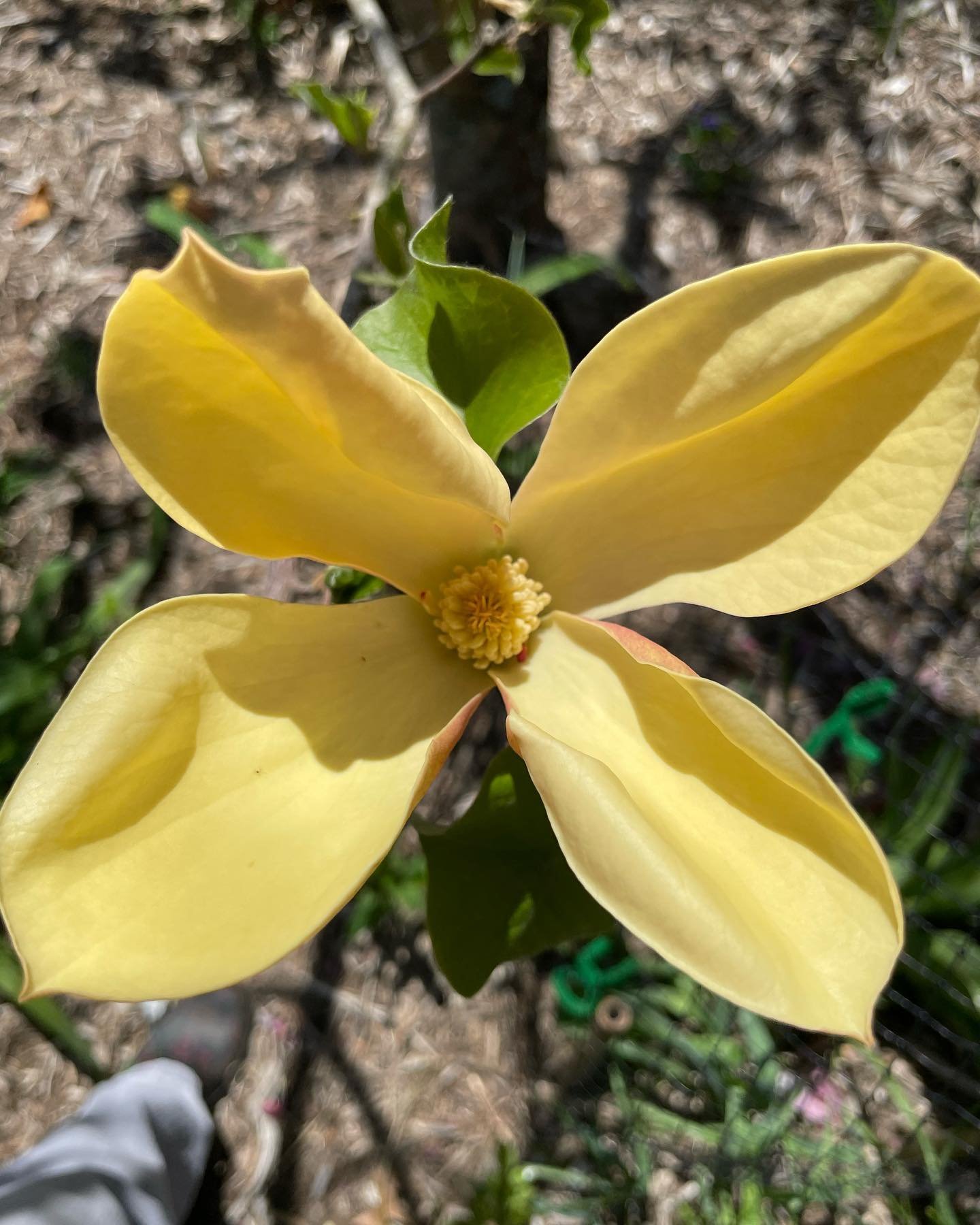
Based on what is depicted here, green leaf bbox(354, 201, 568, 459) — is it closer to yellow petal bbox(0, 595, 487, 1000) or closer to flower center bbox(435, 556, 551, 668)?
flower center bbox(435, 556, 551, 668)

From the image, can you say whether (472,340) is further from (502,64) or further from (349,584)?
(502,64)

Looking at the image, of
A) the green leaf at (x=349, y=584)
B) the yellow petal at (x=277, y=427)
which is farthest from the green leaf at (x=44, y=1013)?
the yellow petal at (x=277, y=427)

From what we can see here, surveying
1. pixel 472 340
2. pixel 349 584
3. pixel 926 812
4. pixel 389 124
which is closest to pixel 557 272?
pixel 389 124

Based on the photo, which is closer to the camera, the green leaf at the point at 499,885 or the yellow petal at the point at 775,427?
the yellow petal at the point at 775,427

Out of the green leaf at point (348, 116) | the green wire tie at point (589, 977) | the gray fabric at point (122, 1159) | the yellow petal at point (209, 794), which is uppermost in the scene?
the green leaf at point (348, 116)

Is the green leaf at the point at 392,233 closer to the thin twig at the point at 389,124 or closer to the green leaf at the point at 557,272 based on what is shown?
the thin twig at the point at 389,124

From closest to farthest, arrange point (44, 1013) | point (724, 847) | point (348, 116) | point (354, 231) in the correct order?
point (724, 847) < point (348, 116) < point (44, 1013) < point (354, 231)

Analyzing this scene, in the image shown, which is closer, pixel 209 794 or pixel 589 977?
pixel 209 794
